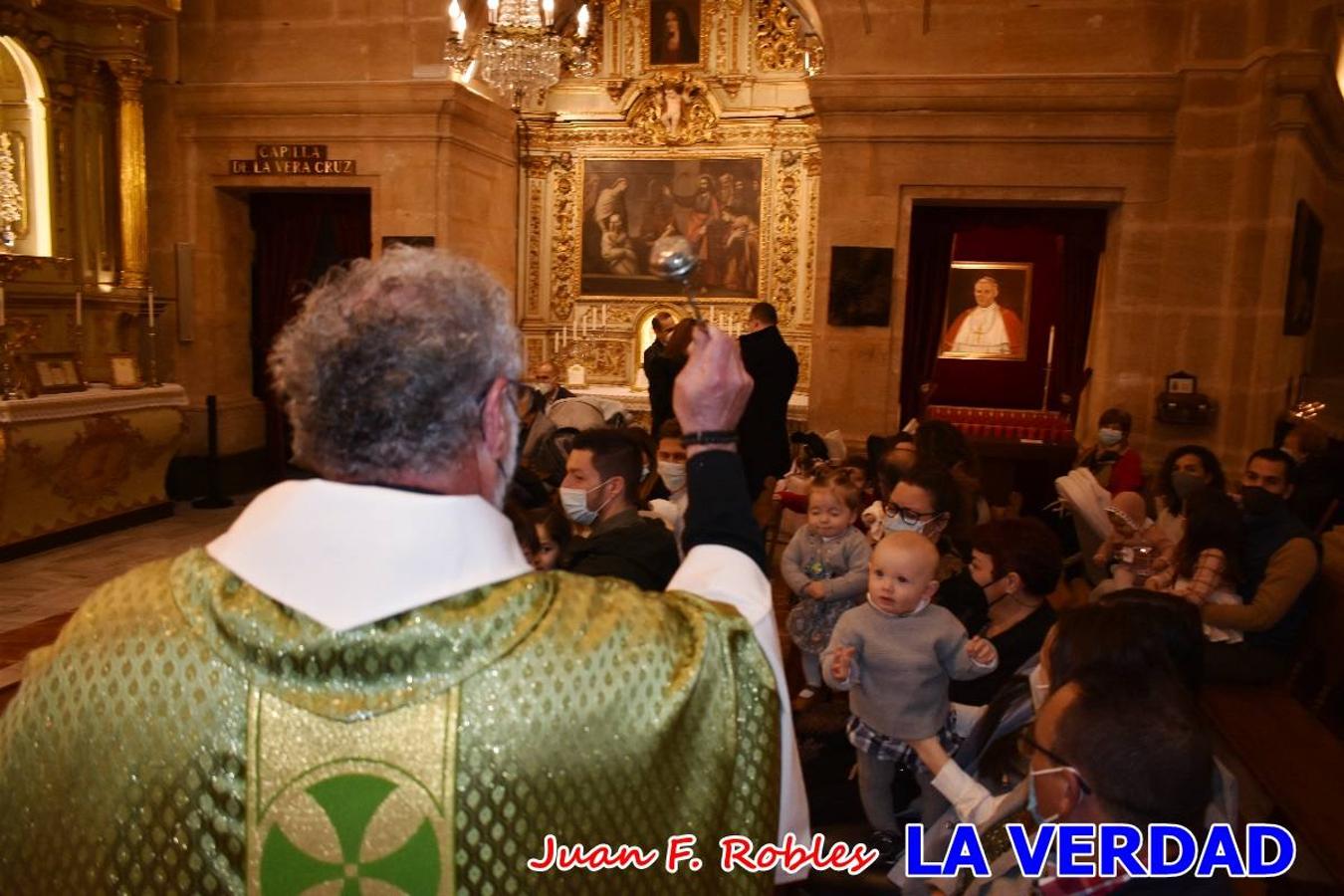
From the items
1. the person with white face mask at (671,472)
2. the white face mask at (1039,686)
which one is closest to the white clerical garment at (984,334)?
the person with white face mask at (671,472)

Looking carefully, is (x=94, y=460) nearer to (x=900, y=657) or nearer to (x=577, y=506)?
(x=577, y=506)

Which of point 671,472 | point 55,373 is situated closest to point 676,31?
point 55,373

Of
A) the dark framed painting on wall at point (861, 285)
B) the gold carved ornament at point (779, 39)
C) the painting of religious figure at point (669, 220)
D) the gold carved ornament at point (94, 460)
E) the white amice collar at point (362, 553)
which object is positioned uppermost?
the gold carved ornament at point (779, 39)

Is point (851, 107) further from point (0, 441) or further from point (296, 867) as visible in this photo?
point (296, 867)

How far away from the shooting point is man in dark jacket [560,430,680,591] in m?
2.88

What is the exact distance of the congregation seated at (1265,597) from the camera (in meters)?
3.91

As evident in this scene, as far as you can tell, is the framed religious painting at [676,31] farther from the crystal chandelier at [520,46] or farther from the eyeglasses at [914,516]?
the eyeglasses at [914,516]

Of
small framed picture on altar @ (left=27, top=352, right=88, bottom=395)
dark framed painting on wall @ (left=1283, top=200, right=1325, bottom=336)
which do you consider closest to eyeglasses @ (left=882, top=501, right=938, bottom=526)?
dark framed painting on wall @ (left=1283, top=200, right=1325, bottom=336)

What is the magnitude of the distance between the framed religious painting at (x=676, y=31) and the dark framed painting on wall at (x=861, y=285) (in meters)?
4.08

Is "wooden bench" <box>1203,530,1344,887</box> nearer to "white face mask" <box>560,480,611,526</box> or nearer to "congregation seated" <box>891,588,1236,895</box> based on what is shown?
"congregation seated" <box>891,588,1236,895</box>

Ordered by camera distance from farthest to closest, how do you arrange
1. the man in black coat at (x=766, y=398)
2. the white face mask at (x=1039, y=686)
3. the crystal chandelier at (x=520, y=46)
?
the man in black coat at (x=766, y=398)
the crystal chandelier at (x=520, y=46)
the white face mask at (x=1039, y=686)

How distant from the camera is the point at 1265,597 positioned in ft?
12.9

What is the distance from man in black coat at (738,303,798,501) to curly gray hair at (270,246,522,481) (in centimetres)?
562

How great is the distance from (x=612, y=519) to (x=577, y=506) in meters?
0.49
